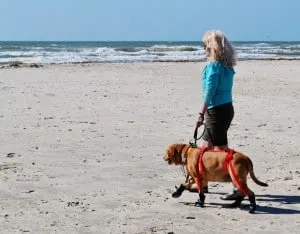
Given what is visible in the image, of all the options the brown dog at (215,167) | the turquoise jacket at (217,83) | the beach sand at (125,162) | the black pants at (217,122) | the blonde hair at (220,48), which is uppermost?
the blonde hair at (220,48)

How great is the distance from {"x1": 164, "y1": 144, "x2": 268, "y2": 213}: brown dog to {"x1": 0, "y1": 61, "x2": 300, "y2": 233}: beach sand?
0.76 ft

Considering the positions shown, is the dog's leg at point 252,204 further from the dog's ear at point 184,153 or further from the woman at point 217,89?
the dog's ear at point 184,153

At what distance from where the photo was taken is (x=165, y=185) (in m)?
7.03

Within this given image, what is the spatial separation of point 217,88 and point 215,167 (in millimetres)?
844

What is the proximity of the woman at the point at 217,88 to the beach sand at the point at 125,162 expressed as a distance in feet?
2.24

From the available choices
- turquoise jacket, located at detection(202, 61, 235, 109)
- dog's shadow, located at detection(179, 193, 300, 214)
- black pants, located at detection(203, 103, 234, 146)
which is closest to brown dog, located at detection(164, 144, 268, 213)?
dog's shadow, located at detection(179, 193, 300, 214)

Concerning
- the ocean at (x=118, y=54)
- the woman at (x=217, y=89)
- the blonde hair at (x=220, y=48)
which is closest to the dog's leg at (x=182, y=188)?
the woman at (x=217, y=89)

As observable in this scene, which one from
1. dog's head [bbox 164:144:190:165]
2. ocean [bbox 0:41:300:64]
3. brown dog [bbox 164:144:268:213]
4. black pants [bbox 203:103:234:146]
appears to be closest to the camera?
brown dog [bbox 164:144:268:213]

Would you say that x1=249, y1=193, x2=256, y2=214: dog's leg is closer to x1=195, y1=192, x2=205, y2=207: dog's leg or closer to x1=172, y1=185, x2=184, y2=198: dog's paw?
x1=195, y1=192, x2=205, y2=207: dog's leg

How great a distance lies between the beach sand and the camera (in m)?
5.62

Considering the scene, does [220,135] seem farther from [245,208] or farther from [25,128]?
[25,128]

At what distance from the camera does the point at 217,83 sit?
6211mm

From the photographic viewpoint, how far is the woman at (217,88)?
20.1 feet

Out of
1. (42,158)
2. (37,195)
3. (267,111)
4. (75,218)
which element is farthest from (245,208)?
(267,111)
